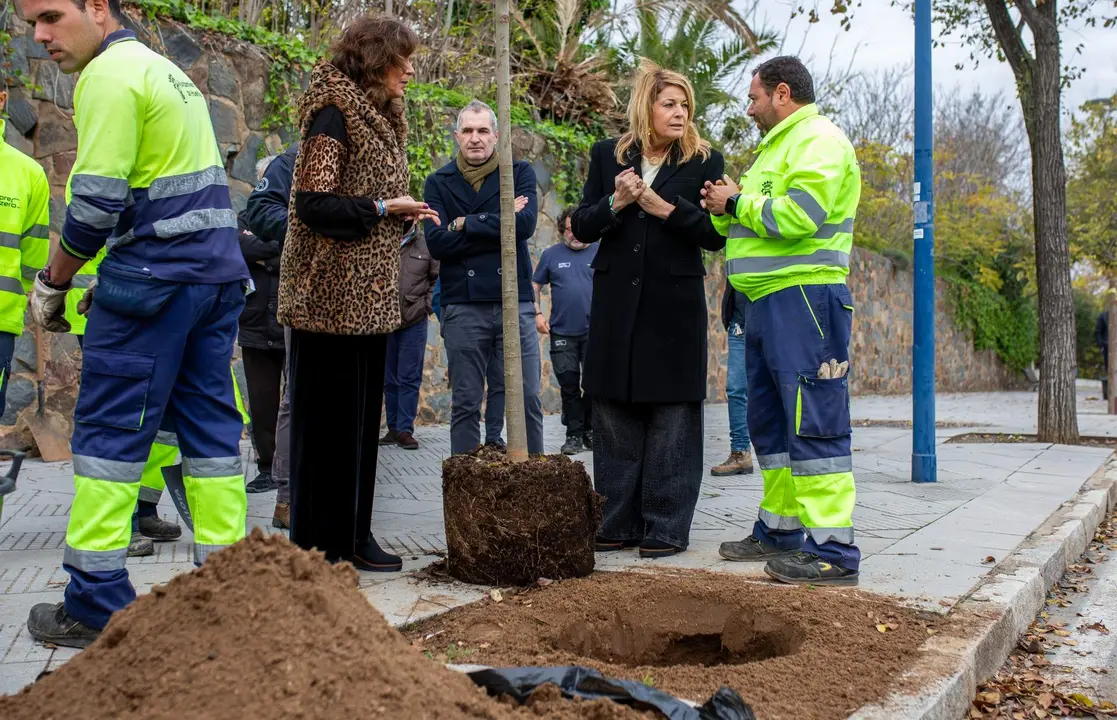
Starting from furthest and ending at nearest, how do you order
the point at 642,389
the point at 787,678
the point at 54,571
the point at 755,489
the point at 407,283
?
1. the point at 407,283
2. the point at 755,489
3. the point at 642,389
4. the point at 54,571
5. the point at 787,678

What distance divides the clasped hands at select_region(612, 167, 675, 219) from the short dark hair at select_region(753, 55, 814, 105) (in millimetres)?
688

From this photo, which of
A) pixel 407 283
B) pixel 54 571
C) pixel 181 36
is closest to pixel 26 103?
pixel 181 36

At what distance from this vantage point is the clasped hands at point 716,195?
4.58 meters

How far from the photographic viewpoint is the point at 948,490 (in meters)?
7.16

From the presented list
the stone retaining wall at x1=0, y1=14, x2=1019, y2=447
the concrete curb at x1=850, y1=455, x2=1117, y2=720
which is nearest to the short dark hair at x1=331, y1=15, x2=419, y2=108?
the concrete curb at x1=850, y1=455, x2=1117, y2=720

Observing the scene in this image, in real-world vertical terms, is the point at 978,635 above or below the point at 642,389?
below

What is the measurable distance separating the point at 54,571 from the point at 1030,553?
4430 millimetres

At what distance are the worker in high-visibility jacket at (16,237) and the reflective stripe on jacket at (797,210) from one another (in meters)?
3.12

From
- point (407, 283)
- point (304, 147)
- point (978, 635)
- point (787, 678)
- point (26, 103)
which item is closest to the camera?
point (787, 678)

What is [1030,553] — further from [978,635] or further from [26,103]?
[26,103]

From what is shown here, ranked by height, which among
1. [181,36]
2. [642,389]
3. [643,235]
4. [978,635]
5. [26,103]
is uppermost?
[181,36]

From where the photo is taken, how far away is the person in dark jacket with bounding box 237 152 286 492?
21.1ft

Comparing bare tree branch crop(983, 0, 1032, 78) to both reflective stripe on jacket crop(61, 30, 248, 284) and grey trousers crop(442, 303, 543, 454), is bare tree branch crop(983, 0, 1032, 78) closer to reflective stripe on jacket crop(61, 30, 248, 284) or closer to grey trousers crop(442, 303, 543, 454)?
grey trousers crop(442, 303, 543, 454)

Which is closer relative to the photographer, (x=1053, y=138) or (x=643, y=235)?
(x=643, y=235)
